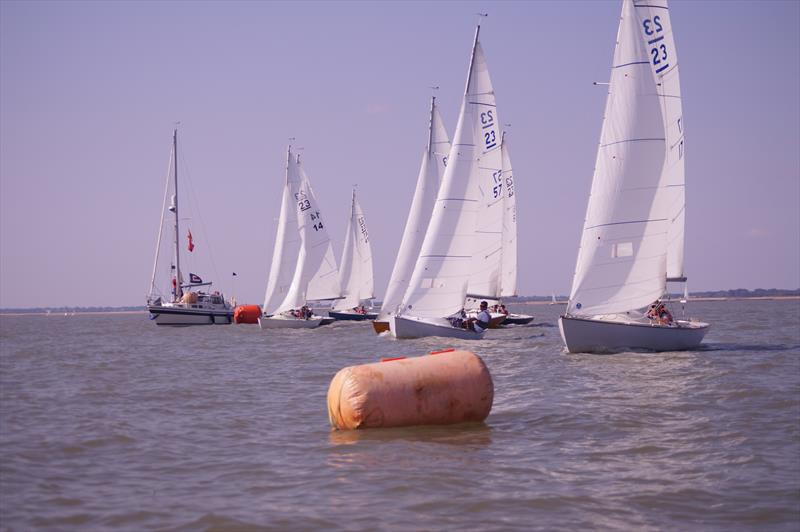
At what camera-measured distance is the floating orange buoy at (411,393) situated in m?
12.0

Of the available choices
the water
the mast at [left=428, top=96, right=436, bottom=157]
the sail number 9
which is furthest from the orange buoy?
the water

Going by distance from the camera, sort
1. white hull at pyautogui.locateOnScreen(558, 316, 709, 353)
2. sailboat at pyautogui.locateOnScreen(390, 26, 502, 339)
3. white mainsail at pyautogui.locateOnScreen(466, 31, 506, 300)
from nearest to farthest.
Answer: white hull at pyautogui.locateOnScreen(558, 316, 709, 353) < sailboat at pyautogui.locateOnScreen(390, 26, 502, 339) < white mainsail at pyautogui.locateOnScreen(466, 31, 506, 300)

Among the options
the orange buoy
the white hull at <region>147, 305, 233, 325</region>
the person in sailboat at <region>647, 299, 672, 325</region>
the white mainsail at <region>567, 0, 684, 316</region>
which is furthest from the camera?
the orange buoy

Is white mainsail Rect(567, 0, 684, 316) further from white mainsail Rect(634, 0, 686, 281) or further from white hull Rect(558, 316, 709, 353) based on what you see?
white hull Rect(558, 316, 709, 353)

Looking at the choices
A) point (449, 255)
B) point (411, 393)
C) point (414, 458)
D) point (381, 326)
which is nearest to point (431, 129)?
point (381, 326)

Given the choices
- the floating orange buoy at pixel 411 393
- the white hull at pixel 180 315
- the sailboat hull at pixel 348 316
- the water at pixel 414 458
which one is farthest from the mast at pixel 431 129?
the white hull at pixel 180 315

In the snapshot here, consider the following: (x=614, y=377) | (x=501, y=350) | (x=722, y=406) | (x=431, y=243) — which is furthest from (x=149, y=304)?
(x=722, y=406)

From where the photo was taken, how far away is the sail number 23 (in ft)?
88.0

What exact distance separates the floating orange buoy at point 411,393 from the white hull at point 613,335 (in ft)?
41.5

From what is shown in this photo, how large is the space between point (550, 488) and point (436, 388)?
3427 millimetres

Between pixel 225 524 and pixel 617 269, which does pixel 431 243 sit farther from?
pixel 225 524

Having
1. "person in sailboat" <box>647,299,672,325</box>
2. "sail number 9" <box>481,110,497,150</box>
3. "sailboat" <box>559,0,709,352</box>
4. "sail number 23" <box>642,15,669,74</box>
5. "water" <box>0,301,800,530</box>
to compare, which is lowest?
"water" <box>0,301,800,530</box>

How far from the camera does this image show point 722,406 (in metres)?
14.6

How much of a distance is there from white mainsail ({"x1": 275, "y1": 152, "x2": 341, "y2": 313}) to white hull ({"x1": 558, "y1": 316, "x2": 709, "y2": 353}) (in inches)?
1186
